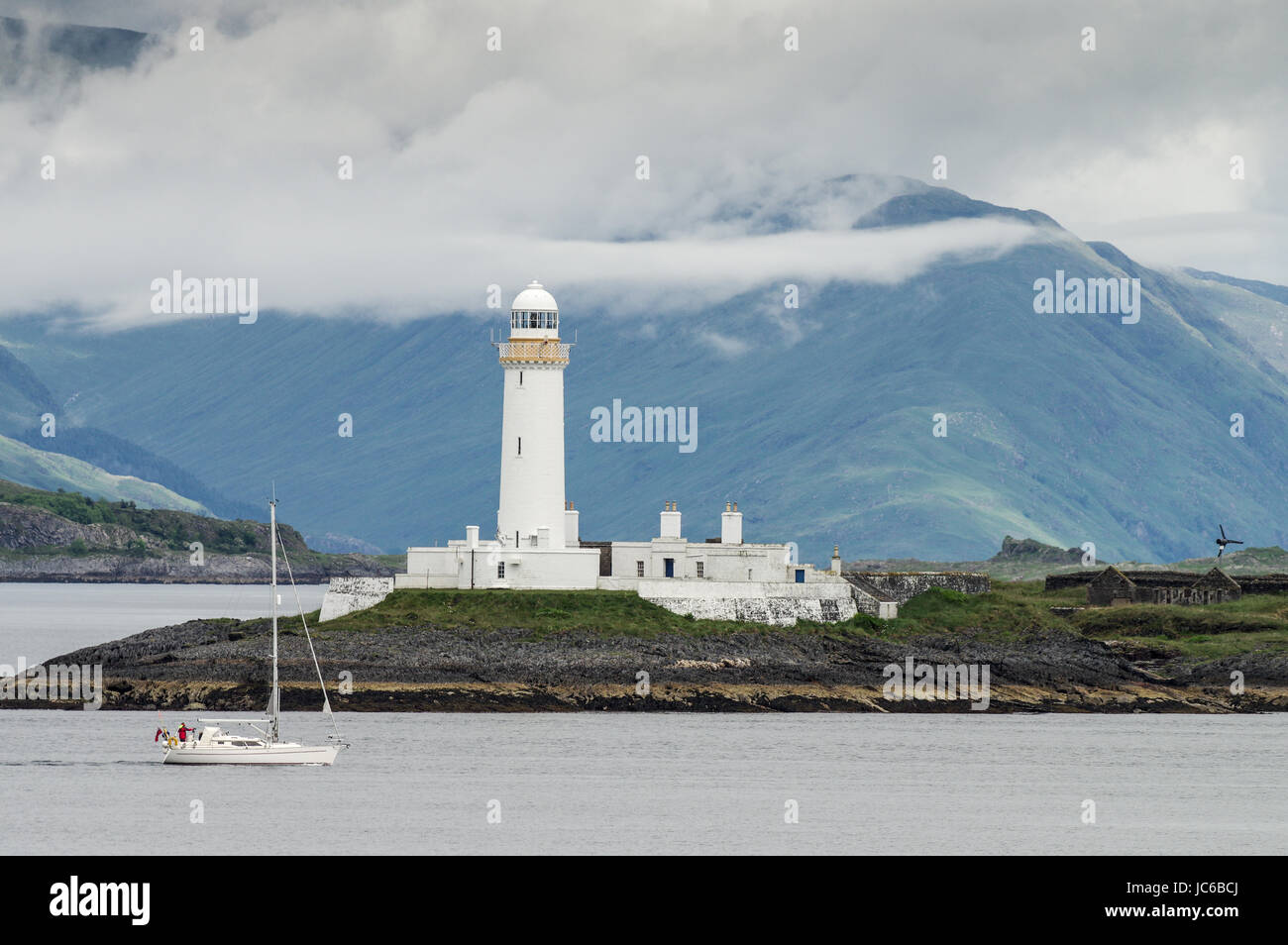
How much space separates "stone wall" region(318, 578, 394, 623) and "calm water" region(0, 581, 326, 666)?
2113 cm

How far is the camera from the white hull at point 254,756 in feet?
187

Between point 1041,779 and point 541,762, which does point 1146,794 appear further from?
point 541,762

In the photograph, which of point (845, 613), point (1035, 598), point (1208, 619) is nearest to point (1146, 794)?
point (845, 613)

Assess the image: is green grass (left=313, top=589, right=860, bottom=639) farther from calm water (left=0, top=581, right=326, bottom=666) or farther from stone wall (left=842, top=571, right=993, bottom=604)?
calm water (left=0, top=581, right=326, bottom=666)

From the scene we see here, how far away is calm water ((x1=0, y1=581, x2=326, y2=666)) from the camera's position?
10606 cm

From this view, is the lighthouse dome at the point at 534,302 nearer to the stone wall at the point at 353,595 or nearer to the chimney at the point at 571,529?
the chimney at the point at 571,529

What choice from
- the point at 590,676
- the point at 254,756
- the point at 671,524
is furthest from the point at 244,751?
the point at 671,524

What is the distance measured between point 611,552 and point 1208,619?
91.3 ft

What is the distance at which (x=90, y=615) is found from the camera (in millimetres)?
148500

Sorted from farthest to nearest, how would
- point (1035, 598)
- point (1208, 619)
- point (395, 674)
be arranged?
point (1035, 598) < point (1208, 619) < point (395, 674)

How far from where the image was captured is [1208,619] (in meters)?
88.2

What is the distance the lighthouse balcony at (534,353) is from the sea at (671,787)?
44.7 feet

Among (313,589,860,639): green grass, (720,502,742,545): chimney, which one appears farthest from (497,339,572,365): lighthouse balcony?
(720,502,742,545): chimney

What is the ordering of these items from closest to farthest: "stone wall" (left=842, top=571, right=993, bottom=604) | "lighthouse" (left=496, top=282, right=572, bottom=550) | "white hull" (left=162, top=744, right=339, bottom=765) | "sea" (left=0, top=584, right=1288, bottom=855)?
"sea" (left=0, top=584, right=1288, bottom=855)
"white hull" (left=162, top=744, right=339, bottom=765)
"lighthouse" (left=496, top=282, right=572, bottom=550)
"stone wall" (left=842, top=571, right=993, bottom=604)
